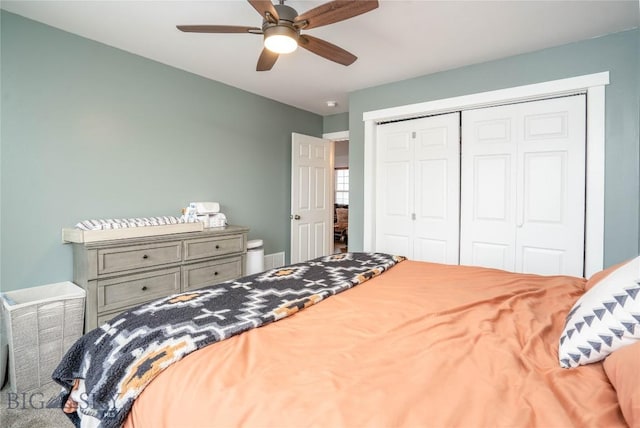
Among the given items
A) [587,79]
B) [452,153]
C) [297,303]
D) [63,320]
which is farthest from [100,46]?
[587,79]

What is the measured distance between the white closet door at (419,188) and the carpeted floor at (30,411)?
3083 mm

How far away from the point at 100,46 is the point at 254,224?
89.6 inches

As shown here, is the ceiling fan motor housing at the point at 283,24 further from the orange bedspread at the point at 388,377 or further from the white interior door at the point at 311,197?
the white interior door at the point at 311,197

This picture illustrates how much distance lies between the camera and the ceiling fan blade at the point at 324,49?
201 cm

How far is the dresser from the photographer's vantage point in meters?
2.29

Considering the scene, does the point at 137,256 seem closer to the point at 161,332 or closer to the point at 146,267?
the point at 146,267

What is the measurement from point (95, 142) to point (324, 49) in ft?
6.55

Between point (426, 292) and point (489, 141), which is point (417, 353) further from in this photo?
point (489, 141)

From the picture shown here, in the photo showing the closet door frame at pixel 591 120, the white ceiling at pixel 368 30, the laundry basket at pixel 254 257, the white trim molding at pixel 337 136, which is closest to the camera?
the white ceiling at pixel 368 30

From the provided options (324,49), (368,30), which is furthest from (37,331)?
(368,30)

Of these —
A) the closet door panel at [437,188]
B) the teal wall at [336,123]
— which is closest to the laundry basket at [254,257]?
the closet door panel at [437,188]

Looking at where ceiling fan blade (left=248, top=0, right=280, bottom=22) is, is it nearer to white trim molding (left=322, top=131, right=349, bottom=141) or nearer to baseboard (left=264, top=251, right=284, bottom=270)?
baseboard (left=264, top=251, right=284, bottom=270)

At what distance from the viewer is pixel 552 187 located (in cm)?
283

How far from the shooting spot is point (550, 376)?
90cm
